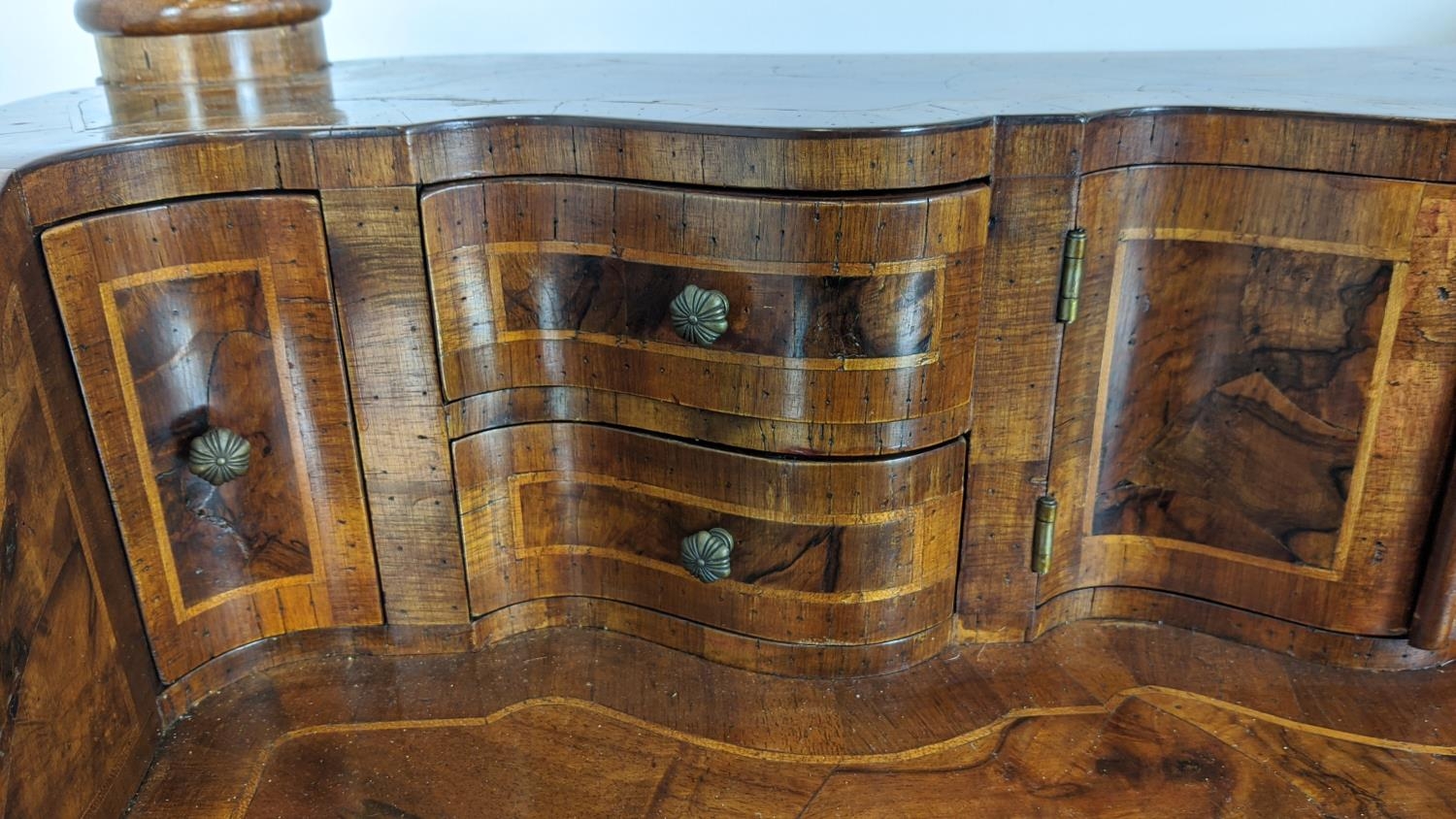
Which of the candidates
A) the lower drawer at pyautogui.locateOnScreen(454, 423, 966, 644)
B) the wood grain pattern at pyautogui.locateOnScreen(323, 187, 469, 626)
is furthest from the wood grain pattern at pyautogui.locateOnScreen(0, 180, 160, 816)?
the lower drawer at pyautogui.locateOnScreen(454, 423, 966, 644)

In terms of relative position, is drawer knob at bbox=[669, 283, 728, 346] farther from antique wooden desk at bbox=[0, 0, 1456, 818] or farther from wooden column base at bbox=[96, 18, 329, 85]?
wooden column base at bbox=[96, 18, 329, 85]

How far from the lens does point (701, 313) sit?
1.10 m

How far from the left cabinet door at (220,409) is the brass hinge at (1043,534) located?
0.77 metres

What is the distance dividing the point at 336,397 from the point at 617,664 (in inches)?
17.9

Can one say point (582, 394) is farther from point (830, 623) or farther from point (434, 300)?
point (830, 623)

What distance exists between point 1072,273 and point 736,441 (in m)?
0.39

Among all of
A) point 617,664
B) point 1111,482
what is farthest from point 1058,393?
point 617,664

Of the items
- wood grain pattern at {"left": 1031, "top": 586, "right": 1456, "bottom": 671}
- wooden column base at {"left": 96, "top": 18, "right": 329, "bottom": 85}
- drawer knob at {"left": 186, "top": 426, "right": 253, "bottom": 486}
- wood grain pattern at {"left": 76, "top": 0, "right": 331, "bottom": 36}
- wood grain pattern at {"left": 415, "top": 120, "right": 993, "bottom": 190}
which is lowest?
wood grain pattern at {"left": 1031, "top": 586, "right": 1456, "bottom": 671}

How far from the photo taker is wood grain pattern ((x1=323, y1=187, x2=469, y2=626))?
3.70 feet

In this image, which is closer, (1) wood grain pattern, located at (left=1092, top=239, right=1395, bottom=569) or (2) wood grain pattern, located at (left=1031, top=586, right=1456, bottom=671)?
(1) wood grain pattern, located at (left=1092, top=239, right=1395, bottom=569)

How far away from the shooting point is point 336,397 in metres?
1.20

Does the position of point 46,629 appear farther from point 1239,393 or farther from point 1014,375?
point 1239,393

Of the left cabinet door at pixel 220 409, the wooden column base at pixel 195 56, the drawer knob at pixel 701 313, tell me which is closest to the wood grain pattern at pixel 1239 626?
the drawer knob at pixel 701 313

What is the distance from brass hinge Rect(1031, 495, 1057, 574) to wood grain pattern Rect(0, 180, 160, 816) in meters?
0.99
